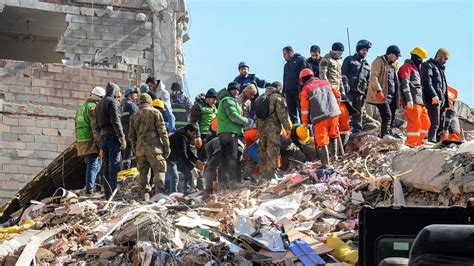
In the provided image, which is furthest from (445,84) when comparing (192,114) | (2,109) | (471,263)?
(471,263)

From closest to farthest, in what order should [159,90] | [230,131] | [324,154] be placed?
[324,154] < [230,131] < [159,90]

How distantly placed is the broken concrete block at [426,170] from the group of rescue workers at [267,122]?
1774 millimetres

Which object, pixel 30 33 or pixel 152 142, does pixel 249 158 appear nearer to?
pixel 152 142

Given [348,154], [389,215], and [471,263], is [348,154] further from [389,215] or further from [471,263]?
[471,263]

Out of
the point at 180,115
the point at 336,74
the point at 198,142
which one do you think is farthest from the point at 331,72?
the point at 180,115

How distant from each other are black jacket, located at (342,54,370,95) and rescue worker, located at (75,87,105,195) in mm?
3971

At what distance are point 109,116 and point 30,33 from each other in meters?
13.0

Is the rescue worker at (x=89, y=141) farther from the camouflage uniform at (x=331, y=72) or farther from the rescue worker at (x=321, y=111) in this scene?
the camouflage uniform at (x=331, y=72)

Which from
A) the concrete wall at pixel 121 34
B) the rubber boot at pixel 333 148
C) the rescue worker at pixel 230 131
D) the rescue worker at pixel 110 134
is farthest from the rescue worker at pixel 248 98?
the concrete wall at pixel 121 34

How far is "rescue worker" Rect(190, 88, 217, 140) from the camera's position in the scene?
51.2 feet

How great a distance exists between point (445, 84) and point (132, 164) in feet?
17.3

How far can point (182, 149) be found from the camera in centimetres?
1477

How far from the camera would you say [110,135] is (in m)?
14.1

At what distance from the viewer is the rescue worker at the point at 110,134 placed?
14.0 meters
